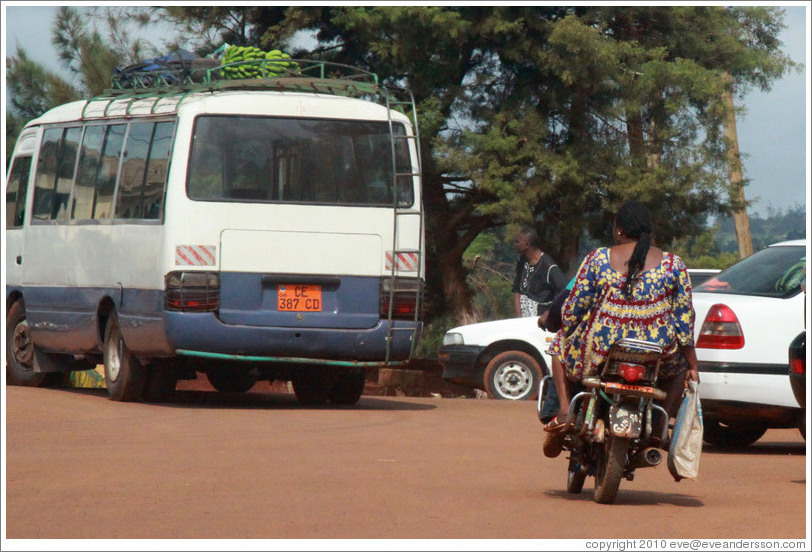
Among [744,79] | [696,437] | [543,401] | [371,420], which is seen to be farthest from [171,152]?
[744,79]

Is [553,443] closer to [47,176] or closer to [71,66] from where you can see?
[47,176]

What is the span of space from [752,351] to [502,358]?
6943 mm

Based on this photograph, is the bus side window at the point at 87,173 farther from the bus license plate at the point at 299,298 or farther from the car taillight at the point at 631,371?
the car taillight at the point at 631,371

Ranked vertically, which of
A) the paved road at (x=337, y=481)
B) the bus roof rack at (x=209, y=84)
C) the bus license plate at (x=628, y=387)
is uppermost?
the bus roof rack at (x=209, y=84)

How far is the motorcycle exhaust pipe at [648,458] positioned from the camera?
325 inches

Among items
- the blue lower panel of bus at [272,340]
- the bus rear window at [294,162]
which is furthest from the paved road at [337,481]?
the bus rear window at [294,162]

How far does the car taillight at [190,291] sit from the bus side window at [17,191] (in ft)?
11.9

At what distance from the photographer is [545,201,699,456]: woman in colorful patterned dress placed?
8164 mm

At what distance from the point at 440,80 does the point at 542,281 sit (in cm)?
1079

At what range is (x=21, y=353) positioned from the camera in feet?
55.9

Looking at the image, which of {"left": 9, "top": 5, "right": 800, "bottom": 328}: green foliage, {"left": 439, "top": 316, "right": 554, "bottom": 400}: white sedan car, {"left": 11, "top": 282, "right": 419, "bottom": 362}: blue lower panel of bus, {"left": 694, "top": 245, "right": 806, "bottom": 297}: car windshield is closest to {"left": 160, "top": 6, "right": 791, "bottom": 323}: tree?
{"left": 9, "top": 5, "right": 800, "bottom": 328}: green foliage

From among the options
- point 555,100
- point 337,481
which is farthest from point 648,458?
point 555,100

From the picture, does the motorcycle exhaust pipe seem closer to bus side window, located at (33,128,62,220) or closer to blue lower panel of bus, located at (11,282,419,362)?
blue lower panel of bus, located at (11,282,419,362)

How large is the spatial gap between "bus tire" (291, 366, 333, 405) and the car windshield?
16.6 ft
